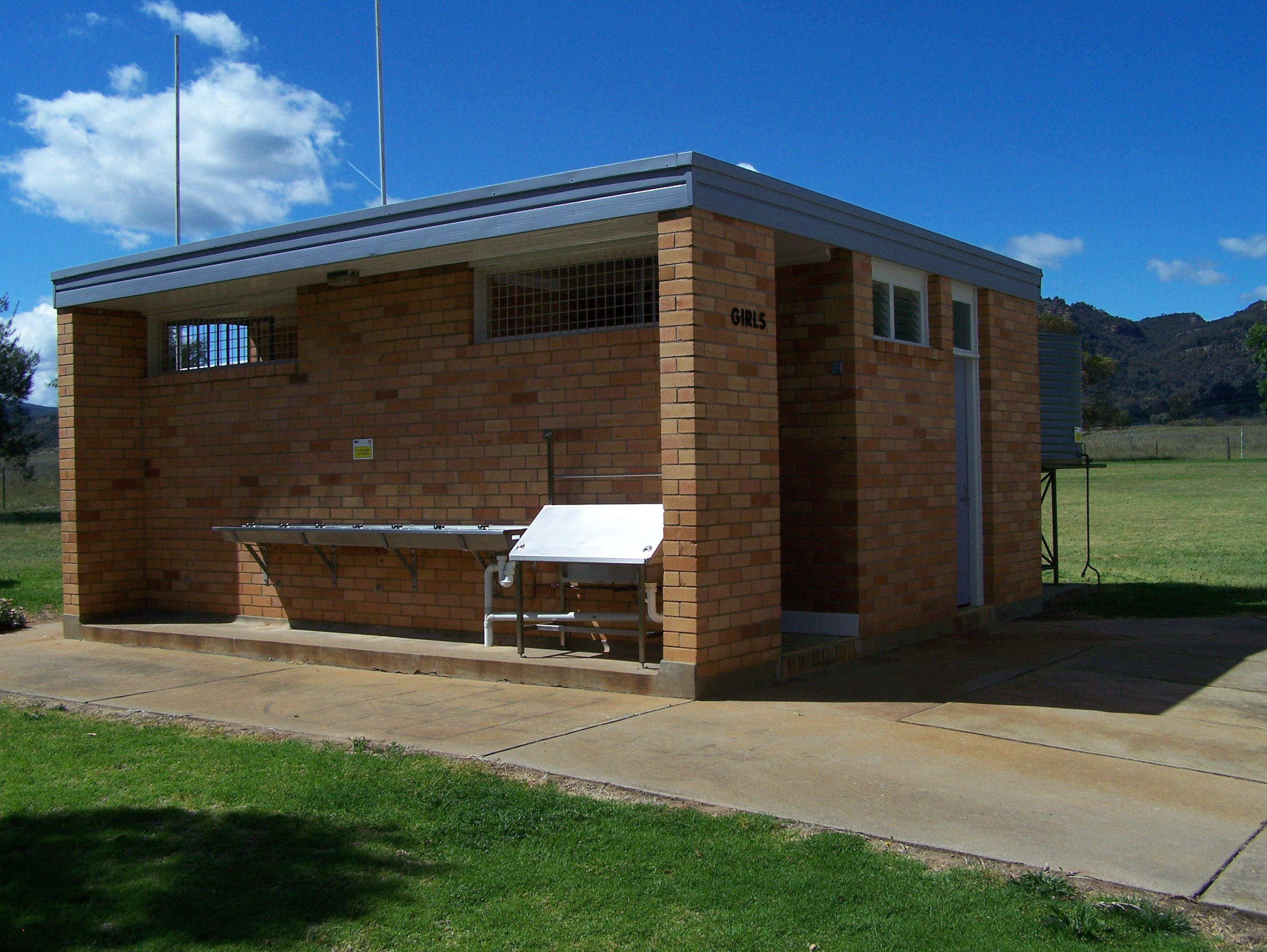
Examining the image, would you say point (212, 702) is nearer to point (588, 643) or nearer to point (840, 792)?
point (588, 643)

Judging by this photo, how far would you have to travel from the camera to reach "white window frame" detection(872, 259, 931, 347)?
32.5 ft

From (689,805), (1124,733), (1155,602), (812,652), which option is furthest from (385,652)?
(1155,602)

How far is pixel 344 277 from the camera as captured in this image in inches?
399

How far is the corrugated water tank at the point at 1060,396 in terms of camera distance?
43.7 ft

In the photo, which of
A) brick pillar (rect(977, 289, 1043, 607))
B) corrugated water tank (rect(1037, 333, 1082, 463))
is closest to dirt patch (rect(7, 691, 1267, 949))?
brick pillar (rect(977, 289, 1043, 607))

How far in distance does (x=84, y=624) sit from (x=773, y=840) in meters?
9.06

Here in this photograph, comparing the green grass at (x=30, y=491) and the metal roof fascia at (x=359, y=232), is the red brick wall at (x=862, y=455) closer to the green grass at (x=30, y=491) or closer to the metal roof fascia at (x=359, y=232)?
the metal roof fascia at (x=359, y=232)

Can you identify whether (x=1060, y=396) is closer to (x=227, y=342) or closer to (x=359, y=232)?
(x=359, y=232)

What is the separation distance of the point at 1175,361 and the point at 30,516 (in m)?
108

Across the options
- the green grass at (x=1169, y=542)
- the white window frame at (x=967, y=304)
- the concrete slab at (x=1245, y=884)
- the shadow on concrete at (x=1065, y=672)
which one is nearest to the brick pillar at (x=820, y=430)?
the shadow on concrete at (x=1065, y=672)

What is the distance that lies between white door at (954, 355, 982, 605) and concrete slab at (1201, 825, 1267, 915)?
22.2 ft

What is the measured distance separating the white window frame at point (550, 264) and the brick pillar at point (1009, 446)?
14.0ft

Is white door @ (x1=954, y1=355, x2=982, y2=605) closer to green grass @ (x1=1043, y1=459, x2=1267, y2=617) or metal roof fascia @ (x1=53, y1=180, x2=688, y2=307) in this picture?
green grass @ (x1=1043, y1=459, x2=1267, y2=617)

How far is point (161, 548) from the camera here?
12.0 m
